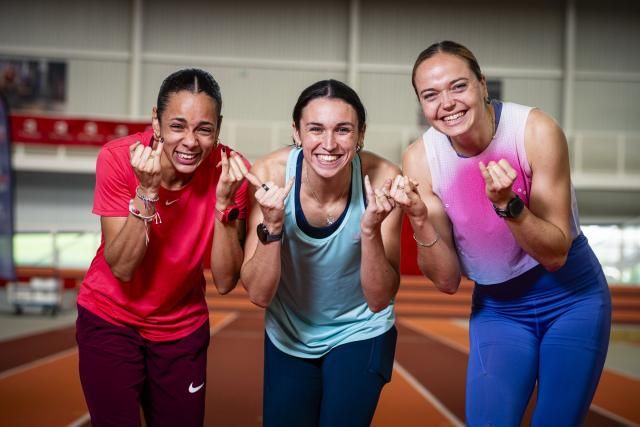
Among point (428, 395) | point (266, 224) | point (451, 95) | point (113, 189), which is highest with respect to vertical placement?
point (451, 95)

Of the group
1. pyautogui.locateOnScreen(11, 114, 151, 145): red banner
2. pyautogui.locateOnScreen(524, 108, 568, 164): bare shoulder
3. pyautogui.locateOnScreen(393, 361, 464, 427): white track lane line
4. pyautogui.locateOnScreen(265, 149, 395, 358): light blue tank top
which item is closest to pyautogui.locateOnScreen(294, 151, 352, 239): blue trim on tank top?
pyautogui.locateOnScreen(265, 149, 395, 358): light blue tank top

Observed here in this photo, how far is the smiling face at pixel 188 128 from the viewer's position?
2592 millimetres

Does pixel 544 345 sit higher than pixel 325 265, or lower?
lower

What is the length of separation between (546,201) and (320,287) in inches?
34.3

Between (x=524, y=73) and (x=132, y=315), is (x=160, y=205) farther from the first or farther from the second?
(x=524, y=73)

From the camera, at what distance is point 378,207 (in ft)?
8.18

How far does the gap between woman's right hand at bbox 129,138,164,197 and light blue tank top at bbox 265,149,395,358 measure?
0.49 metres

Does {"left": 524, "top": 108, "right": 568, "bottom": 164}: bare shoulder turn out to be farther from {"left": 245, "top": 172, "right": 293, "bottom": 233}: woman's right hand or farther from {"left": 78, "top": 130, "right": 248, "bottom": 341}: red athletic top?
{"left": 78, "top": 130, "right": 248, "bottom": 341}: red athletic top

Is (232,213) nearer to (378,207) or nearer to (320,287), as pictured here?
(320,287)

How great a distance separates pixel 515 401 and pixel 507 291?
0.39 meters

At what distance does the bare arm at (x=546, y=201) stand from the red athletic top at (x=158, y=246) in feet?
3.45

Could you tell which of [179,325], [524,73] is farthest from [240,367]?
[524,73]

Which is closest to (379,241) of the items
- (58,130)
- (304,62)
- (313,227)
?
(313,227)

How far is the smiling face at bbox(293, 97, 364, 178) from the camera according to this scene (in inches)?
101
